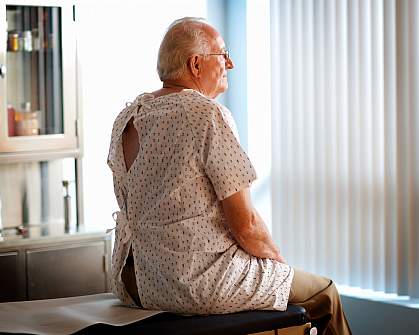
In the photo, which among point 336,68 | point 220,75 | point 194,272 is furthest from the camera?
point 336,68

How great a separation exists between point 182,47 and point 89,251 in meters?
1.34

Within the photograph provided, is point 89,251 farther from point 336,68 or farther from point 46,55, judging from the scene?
point 336,68

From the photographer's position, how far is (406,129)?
3715 mm

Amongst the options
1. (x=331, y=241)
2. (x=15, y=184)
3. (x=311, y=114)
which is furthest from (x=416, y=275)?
(x=15, y=184)

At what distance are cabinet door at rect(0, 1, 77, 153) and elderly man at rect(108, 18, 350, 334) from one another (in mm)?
1008

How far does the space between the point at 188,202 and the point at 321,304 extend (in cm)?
78

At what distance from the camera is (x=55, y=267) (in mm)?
3781

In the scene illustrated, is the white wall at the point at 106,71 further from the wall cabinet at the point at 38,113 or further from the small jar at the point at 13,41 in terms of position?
the small jar at the point at 13,41

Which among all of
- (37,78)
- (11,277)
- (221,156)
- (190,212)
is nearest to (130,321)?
(190,212)

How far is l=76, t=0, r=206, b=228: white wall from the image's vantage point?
4.25m

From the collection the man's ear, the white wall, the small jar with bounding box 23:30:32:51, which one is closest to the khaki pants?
the man's ear

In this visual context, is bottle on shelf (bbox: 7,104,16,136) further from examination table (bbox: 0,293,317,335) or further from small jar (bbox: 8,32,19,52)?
examination table (bbox: 0,293,317,335)

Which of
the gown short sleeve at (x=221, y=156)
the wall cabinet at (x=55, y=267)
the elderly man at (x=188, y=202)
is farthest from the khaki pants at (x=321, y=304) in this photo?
the wall cabinet at (x=55, y=267)

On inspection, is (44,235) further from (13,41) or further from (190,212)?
(190,212)
